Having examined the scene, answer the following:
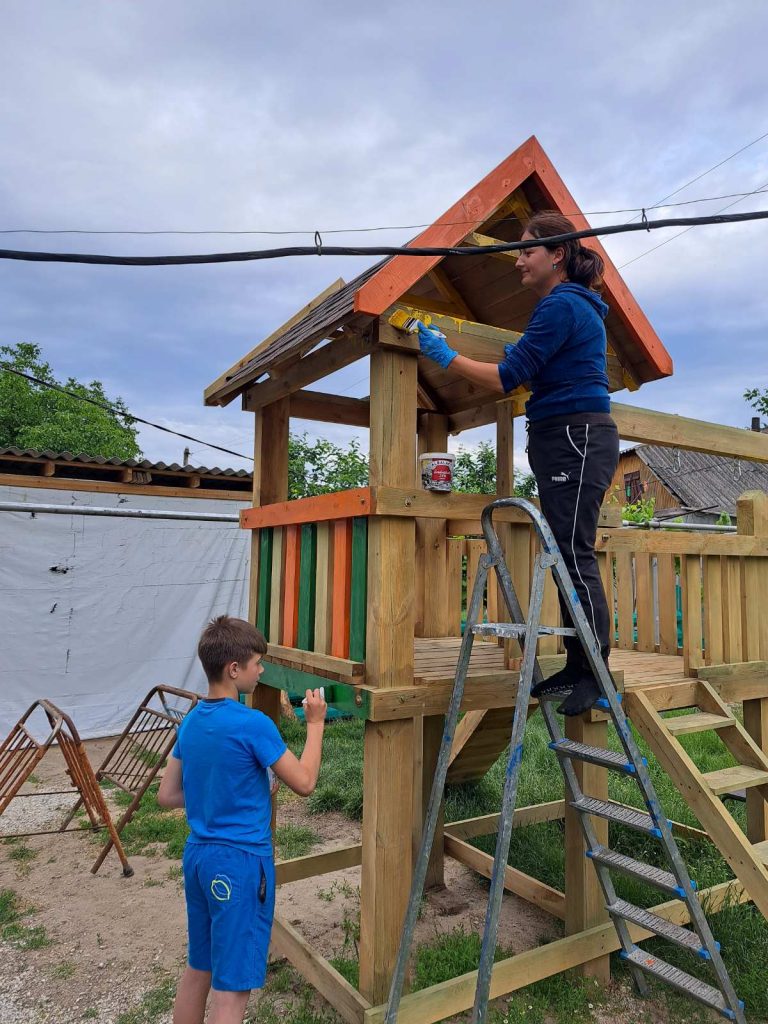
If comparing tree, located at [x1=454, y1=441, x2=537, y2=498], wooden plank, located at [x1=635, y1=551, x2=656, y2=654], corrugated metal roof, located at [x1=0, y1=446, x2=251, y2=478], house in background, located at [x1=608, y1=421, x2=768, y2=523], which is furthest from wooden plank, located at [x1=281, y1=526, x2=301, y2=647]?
house in background, located at [x1=608, y1=421, x2=768, y2=523]

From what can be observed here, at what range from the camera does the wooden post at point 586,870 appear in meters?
3.46

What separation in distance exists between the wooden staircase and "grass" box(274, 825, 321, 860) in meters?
2.74

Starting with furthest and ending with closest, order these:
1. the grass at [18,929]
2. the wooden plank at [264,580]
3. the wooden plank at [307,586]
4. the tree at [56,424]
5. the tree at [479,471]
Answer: the tree at [56,424] → the tree at [479,471] → the wooden plank at [264,580] → the grass at [18,929] → the wooden plank at [307,586]

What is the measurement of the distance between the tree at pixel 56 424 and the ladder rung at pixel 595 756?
29.5 meters

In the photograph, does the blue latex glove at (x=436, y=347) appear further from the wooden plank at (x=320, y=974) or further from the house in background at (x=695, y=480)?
the house in background at (x=695, y=480)

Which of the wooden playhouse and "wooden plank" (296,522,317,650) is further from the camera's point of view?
"wooden plank" (296,522,317,650)

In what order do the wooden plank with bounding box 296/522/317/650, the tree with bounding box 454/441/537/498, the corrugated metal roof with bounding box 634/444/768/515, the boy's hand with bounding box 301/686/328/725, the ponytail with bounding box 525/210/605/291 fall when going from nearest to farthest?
the boy's hand with bounding box 301/686/328/725 < the ponytail with bounding box 525/210/605/291 < the wooden plank with bounding box 296/522/317/650 < the tree with bounding box 454/441/537/498 < the corrugated metal roof with bounding box 634/444/768/515

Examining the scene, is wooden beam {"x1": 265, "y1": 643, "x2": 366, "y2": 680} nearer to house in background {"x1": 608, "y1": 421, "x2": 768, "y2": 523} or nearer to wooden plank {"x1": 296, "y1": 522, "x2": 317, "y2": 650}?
wooden plank {"x1": 296, "y1": 522, "x2": 317, "y2": 650}

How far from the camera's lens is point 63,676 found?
7648 mm

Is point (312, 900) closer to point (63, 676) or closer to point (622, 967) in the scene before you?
point (622, 967)

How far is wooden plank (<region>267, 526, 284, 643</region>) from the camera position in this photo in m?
3.94

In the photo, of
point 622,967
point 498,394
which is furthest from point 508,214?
point 622,967

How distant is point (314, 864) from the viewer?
4.12 metres

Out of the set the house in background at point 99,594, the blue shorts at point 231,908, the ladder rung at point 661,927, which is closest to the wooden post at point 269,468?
the blue shorts at point 231,908
